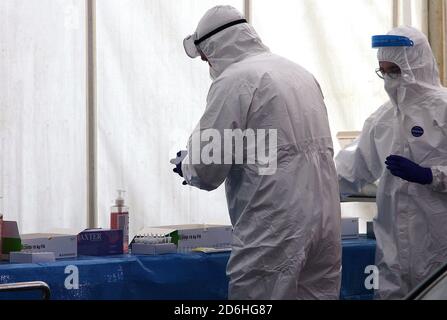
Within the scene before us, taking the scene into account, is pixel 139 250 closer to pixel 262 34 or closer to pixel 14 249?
pixel 14 249

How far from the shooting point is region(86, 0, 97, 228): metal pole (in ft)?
14.0

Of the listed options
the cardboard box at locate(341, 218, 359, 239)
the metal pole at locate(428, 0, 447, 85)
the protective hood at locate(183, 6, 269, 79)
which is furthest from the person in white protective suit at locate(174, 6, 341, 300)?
the metal pole at locate(428, 0, 447, 85)

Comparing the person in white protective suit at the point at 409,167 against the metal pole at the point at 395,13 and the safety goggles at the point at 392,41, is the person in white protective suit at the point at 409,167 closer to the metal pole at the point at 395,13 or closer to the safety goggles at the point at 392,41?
the safety goggles at the point at 392,41

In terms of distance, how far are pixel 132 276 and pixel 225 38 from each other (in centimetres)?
84

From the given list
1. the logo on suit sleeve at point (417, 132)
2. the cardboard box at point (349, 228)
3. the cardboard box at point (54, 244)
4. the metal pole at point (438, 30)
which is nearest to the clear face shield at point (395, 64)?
the logo on suit sleeve at point (417, 132)

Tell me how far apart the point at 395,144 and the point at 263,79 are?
820mm

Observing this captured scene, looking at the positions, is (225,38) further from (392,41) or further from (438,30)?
(438,30)

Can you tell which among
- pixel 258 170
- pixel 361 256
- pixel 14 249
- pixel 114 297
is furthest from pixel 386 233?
pixel 14 249

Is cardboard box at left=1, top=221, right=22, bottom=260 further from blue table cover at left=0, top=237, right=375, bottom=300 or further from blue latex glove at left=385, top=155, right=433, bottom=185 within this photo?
blue latex glove at left=385, top=155, right=433, bottom=185

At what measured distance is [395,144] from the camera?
3320mm

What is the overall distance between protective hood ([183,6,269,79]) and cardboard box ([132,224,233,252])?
2.21ft

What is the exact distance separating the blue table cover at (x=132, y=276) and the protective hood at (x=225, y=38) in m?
0.68

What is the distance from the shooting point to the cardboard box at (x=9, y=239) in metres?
2.88
